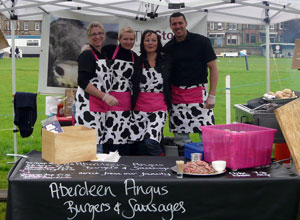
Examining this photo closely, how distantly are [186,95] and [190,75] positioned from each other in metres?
0.20

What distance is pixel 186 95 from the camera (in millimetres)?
4547

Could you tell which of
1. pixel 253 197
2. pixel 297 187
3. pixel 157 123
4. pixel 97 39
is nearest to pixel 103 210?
pixel 253 197

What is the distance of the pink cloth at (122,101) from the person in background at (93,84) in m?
0.07

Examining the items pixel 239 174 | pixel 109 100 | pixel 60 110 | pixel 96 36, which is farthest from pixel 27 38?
pixel 239 174

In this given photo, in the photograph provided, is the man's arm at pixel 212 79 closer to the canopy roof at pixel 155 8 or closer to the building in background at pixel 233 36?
the canopy roof at pixel 155 8

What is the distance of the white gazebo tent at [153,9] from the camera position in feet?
17.0

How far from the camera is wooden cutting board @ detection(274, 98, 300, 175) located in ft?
9.33

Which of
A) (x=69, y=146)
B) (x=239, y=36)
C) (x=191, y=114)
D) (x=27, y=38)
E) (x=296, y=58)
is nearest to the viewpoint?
(x=69, y=146)

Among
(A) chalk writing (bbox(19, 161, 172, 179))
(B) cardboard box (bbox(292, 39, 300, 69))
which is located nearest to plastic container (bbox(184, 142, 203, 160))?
(A) chalk writing (bbox(19, 161, 172, 179))

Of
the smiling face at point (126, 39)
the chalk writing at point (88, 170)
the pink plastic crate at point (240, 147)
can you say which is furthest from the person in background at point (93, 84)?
the pink plastic crate at point (240, 147)

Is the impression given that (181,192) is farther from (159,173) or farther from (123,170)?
(123,170)

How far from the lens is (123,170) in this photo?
9.58 ft

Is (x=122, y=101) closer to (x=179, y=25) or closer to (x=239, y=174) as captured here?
(x=179, y=25)

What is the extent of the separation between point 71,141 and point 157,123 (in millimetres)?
1202
